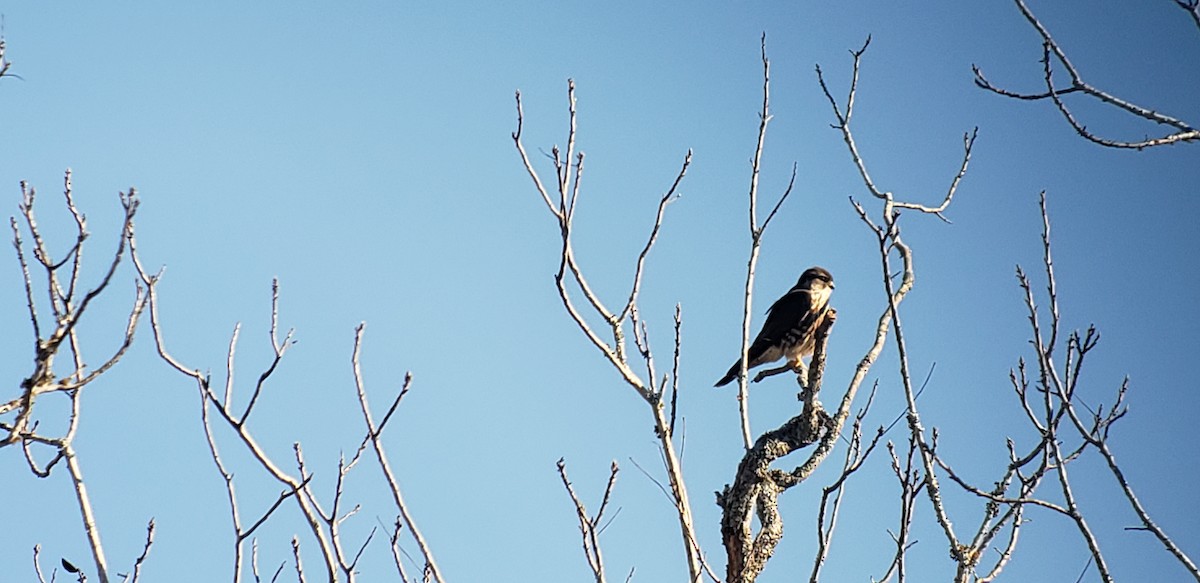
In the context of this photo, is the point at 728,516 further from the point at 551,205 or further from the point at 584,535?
the point at 551,205

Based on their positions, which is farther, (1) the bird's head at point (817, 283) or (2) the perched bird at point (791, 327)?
(1) the bird's head at point (817, 283)

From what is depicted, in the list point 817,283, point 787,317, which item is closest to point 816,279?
point 817,283

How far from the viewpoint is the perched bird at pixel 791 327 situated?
6949mm

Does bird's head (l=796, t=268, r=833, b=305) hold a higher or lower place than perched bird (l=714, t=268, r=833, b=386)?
higher

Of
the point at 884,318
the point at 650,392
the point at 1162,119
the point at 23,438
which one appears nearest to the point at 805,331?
the point at 884,318

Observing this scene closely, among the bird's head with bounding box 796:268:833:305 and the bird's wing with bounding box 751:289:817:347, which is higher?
the bird's head with bounding box 796:268:833:305

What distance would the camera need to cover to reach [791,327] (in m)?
7.05

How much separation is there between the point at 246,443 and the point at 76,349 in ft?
2.09

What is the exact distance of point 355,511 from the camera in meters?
3.89

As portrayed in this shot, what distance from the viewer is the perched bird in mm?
6949

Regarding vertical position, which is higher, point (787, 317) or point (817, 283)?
point (817, 283)

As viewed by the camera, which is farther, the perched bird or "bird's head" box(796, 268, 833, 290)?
"bird's head" box(796, 268, 833, 290)

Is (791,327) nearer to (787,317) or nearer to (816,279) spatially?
(787,317)

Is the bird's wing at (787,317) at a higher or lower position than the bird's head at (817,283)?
lower
